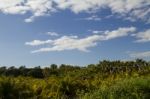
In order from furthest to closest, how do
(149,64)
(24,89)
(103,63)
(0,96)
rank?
(103,63) → (149,64) → (24,89) → (0,96)

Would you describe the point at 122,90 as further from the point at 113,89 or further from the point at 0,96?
the point at 0,96

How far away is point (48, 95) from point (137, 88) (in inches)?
251

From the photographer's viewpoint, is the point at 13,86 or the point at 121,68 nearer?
the point at 13,86

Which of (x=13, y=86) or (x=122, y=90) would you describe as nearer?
(x=122, y=90)

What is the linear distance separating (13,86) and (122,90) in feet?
25.5

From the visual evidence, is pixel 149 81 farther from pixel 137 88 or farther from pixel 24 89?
pixel 24 89

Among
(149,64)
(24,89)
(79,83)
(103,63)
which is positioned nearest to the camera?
(24,89)

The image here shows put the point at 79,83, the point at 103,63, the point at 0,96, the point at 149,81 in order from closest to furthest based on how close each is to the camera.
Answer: the point at 149,81 < the point at 0,96 < the point at 79,83 < the point at 103,63

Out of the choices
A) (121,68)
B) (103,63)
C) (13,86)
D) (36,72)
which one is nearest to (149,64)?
(121,68)

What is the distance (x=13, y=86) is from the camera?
2317cm

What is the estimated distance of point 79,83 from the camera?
86.9 feet

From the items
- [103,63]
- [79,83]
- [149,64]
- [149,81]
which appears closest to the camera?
[149,81]

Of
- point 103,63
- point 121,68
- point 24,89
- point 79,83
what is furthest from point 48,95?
point 103,63

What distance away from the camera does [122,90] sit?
17.6m
